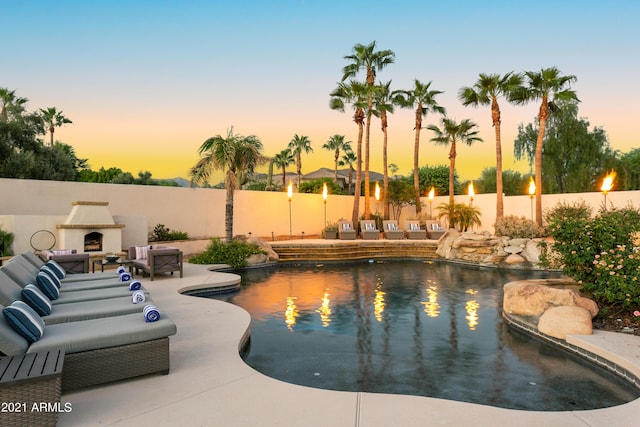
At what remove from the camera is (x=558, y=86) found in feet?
53.1

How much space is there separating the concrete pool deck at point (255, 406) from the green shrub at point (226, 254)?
760 cm

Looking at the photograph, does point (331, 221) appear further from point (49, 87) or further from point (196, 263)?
point (49, 87)

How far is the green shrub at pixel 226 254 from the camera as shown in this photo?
37.9 feet

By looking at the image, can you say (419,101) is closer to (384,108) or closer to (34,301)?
(384,108)

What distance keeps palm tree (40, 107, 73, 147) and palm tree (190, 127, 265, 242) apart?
827 inches

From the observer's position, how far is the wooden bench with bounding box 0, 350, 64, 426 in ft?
7.79

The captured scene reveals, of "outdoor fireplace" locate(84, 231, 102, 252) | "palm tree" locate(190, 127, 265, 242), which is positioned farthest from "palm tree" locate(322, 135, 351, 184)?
"outdoor fireplace" locate(84, 231, 102, 252)

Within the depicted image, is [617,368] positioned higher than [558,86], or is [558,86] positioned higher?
[558,86]

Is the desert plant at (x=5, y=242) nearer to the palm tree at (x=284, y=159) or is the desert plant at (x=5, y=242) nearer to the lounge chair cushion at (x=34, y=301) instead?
the lounge chair cushion at (x=34, y=301)

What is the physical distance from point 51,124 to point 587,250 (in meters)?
33.1

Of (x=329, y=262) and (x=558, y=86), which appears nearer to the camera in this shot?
(x=329, y=262)

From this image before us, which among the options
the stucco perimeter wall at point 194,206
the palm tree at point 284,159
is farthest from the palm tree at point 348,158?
the stucco perimeter wall at point 194,206

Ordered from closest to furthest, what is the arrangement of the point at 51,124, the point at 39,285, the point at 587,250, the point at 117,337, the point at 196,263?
the point at 117,337
the point at 39,285
the point at 587,250
the point at 196,263
the point at 51,124

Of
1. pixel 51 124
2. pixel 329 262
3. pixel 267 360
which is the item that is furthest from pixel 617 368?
pixel 51 124
